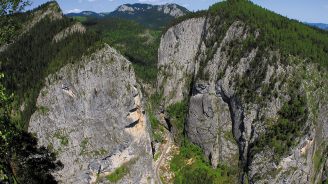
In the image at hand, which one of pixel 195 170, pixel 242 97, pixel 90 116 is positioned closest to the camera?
pixel 90 116

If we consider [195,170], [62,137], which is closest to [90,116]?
[62,137]

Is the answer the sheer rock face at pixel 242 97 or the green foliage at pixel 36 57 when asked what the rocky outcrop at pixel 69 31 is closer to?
the green foliage at pixel 36 57

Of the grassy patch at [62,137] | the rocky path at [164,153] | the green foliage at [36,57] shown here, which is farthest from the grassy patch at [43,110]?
the rocky path at [164,153]

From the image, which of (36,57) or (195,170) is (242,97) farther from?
(36,57)

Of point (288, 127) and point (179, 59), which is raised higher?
point (179, 59)

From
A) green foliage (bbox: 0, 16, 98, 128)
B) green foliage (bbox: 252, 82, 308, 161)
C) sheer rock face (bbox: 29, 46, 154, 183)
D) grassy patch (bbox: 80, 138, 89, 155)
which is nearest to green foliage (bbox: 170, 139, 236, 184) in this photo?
green foliage (bbox: 252, 82, 308, 161)

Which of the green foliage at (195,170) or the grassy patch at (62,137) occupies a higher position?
the grassy patch at (62,137)

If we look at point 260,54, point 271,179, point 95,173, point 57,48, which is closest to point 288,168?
point 271,179

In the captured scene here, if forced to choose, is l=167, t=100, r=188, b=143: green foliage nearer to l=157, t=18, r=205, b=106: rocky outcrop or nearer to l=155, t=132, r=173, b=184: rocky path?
l=155, t=132, r=173, b=184: rocky path
